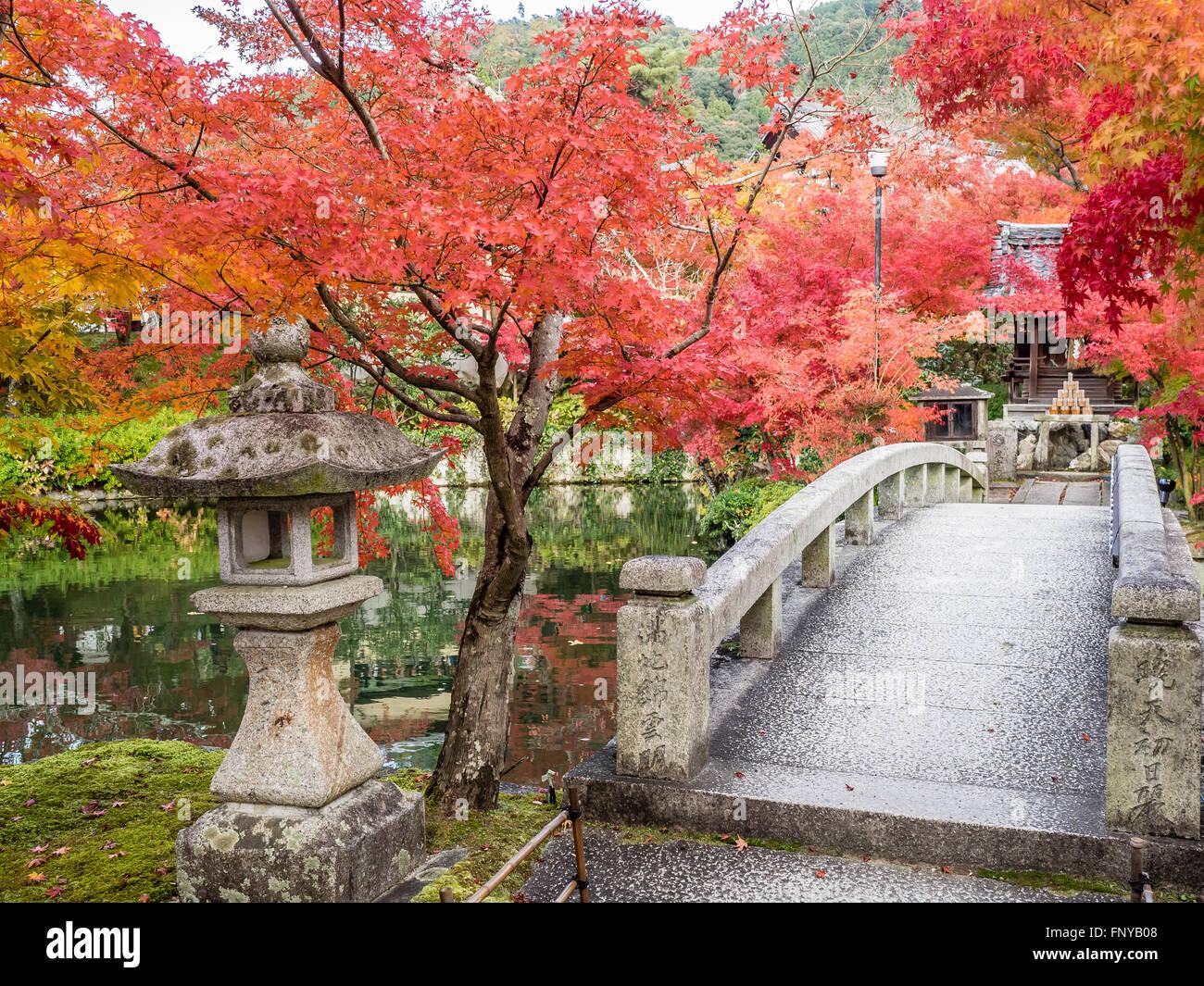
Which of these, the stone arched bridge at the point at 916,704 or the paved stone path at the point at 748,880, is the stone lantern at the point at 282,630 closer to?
the paved stone path at the point at 748,880

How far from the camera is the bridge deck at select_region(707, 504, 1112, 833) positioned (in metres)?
4.50

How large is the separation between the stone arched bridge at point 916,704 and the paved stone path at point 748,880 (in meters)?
0.13

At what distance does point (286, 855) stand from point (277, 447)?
1.62 m

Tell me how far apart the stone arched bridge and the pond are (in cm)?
302

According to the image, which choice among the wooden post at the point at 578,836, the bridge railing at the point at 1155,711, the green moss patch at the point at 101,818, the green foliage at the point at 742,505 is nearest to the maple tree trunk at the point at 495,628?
the green moss patch at the point at 101,818

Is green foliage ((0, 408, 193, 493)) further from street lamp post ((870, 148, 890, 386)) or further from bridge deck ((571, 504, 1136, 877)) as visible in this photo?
bridge deck ((571, 504, 1136, 877))

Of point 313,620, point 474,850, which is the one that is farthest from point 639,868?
point 313,620

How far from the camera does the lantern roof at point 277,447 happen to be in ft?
12.9

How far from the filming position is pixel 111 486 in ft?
82.9

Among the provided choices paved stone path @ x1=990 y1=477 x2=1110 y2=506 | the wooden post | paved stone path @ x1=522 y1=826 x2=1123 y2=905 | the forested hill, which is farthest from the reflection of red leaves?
the forested hill

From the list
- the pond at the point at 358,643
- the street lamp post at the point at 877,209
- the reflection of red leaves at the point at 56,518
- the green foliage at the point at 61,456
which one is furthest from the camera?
the green foliage at the point at 61,456

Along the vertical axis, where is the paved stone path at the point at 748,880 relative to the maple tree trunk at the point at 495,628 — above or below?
below

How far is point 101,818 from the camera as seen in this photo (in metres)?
5.91

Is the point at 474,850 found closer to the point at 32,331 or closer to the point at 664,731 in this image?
the point at 664,731
